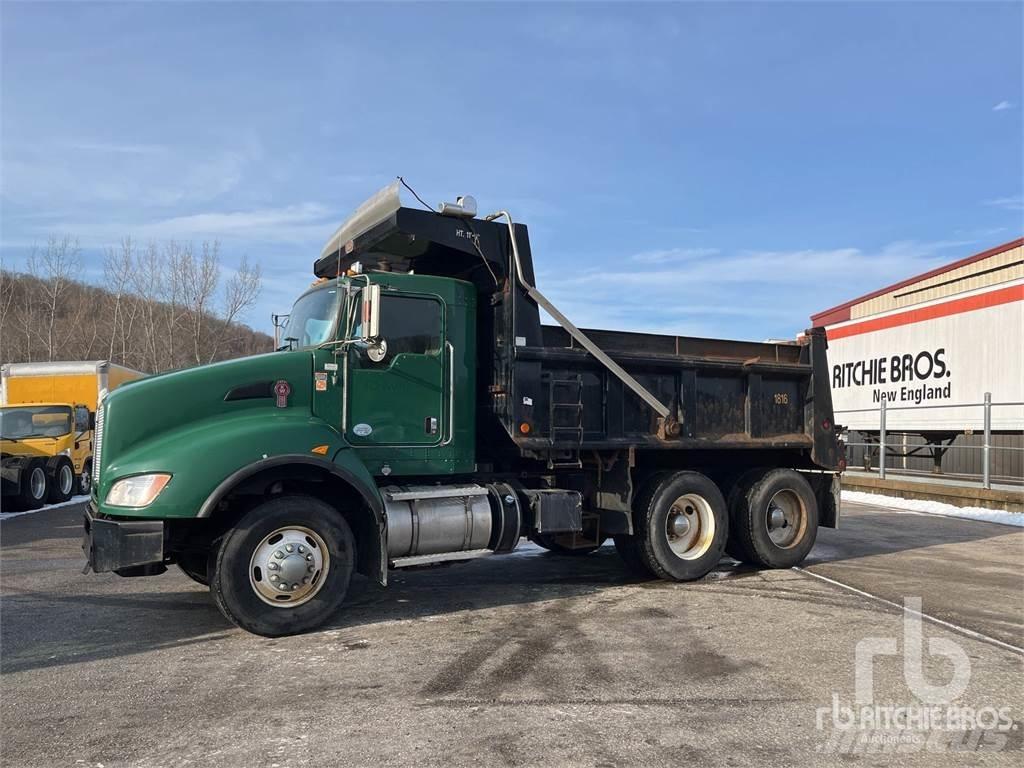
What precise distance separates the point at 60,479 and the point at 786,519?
1392 cm

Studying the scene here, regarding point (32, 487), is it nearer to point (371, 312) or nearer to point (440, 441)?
point (440, 441)

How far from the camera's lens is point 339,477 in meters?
5.98

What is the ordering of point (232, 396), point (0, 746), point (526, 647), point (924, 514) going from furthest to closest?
point (924, 514)
point (232, 396)
point (526, 647)
point (0, 746)

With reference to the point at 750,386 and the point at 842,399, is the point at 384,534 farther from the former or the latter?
the point at 842,399

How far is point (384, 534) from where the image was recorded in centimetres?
613

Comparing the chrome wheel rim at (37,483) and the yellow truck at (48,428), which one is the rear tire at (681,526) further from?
the chrome wheel rim at (37,483)

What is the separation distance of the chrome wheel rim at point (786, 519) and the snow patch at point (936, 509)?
5.80 meters

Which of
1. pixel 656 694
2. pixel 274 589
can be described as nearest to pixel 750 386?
pixel 656 694

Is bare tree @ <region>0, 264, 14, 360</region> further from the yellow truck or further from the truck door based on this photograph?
the truck door

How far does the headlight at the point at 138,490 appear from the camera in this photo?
17.8 feet

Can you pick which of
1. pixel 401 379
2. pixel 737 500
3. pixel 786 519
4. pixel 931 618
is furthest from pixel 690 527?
pixel 401 379

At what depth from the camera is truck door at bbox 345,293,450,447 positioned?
649 cm

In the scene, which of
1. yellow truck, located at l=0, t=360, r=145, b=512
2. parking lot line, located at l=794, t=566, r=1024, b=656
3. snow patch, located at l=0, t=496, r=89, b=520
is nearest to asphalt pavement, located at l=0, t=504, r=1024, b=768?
parking lot line, located at l=794, t=566, r=1024, b=656

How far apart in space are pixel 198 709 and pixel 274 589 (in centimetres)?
146
